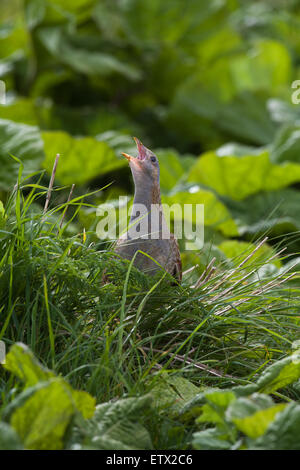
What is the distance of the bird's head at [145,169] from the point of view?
8.42 feet

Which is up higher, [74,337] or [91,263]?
[91,263]

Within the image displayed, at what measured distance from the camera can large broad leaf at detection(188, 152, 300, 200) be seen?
14.4 ft

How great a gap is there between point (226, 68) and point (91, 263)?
4.68 meters

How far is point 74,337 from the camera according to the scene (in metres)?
2.05

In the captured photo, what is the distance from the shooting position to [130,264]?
2104 mm

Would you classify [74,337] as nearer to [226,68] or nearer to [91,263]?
[91,263]

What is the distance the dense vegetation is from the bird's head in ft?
0.92

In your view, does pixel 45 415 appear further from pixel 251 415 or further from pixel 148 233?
pixel 148 233

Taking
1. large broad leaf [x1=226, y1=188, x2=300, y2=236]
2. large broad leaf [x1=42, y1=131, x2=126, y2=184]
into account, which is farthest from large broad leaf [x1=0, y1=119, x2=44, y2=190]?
→ large broad leaf [x1=226, y1=188, x2=300, y2=236]

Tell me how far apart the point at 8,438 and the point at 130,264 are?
0.79 meters

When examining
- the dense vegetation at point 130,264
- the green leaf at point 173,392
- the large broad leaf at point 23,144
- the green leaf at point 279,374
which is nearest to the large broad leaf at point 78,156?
the dense vegetation at point 130,264

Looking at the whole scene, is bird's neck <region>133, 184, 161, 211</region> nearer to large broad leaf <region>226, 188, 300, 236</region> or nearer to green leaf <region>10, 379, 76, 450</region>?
green leaf <region>10, 379, 76, 450</region>

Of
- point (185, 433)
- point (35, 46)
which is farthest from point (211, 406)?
point (35, 46)

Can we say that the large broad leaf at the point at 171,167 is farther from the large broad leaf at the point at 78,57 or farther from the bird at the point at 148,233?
the bird at the point at 148,233
